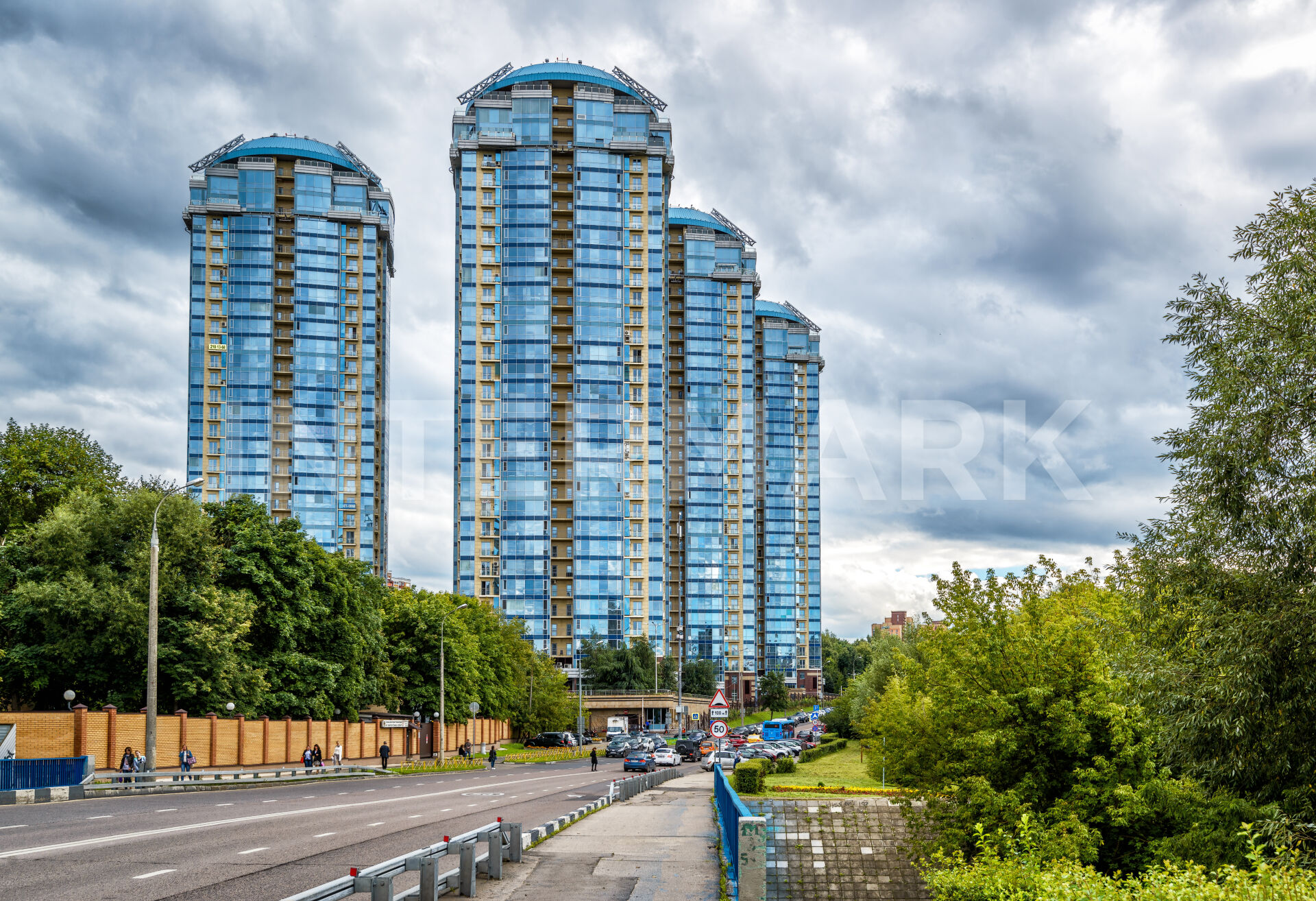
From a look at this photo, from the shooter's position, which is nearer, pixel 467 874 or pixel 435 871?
pixel 435 871

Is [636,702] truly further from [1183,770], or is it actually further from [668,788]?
[1183,770]

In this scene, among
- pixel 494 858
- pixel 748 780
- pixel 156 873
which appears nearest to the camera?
pixel 156 873

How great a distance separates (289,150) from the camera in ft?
471

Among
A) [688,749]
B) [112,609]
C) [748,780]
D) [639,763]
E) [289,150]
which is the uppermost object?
[289,150]

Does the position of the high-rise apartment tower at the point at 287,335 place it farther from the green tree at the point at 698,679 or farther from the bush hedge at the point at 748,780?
the bush hedge at the point at 748,780

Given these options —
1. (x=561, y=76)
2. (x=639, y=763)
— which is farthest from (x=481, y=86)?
(x=639, y=763)

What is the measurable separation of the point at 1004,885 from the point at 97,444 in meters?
64.1

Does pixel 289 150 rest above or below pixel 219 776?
above

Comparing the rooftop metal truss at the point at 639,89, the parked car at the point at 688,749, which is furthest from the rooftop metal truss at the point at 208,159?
the parked car at the point at 688,749

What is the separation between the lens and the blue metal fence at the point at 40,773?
99.0ft

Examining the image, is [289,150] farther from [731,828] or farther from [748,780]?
[731,828]

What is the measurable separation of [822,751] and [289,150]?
358 feet

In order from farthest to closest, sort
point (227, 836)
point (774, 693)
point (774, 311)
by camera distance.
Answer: point (774, 311)
point (774, 693)
point (227, 836)

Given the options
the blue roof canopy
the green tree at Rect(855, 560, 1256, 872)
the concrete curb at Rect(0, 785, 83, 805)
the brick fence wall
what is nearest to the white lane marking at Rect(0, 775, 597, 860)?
the concrete curb at Rect(0, 785, 83, 805)
